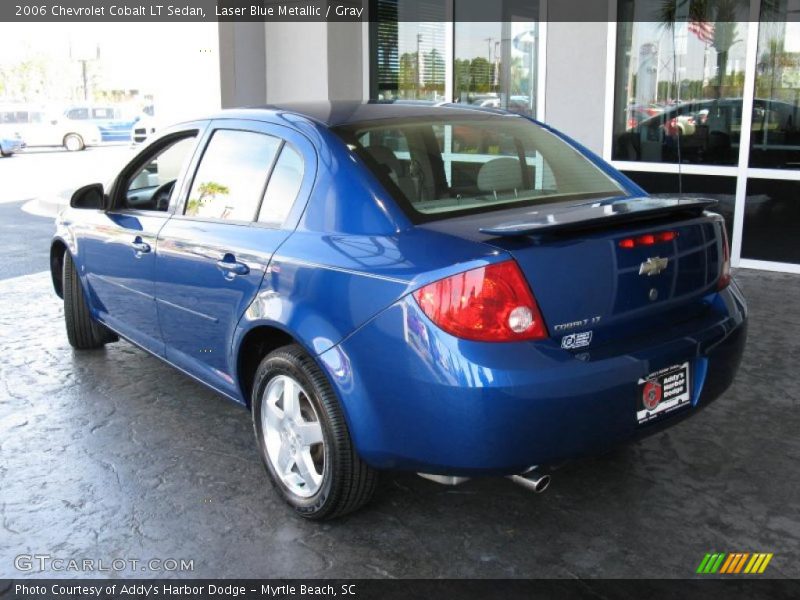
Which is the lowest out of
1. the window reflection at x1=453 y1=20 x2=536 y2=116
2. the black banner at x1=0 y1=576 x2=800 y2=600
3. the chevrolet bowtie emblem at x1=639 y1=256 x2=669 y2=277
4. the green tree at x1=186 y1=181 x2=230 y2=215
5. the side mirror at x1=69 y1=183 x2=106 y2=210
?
the black banner at x1=0 y1=576 x2=800 y2=600

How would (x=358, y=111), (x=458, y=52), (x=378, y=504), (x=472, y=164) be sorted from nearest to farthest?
(x=378, y=504), (x=472, y=164), (x=358, y=111), (x=458, y=52)

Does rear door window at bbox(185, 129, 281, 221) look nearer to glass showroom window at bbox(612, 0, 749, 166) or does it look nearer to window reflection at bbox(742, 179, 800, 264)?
glass showroom window at bbox(612, 0, 749, 166)

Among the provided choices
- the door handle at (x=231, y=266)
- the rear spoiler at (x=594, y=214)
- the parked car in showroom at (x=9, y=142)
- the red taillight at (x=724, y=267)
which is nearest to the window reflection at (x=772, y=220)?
the red taillight at (x=724, y=267)

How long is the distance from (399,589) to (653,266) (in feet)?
4.62

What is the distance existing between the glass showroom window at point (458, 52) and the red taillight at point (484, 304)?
6565mm

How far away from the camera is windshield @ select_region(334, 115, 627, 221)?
10.5 ft

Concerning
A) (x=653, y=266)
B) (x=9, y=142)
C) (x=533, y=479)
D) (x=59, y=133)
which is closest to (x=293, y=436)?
(x=533, y=479)

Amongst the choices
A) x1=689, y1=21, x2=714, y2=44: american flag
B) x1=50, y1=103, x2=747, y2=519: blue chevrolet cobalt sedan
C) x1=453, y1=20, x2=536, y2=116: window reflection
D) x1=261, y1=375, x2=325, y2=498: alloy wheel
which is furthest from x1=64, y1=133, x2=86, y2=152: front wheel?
x1=261, y1=375, x2=325, y2=498: alloy wheel

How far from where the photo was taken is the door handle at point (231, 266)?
11.2 ft

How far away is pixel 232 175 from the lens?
3768 mm

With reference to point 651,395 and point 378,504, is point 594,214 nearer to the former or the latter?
point 651,395

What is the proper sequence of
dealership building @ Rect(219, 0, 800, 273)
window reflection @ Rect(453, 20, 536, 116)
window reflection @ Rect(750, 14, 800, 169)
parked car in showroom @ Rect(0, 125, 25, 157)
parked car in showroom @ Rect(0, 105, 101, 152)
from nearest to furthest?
window reflection @ Rect(750, 14, 800, 169)
dealership building @ Rect(219, 0, 800, 273)
window reflection @ Rect(453, 20, 536, 116)
parked car in showroom @ Rect(0, 125, 25, 157)
parked car in showroom @ Rect(0, 105, 101, 152)

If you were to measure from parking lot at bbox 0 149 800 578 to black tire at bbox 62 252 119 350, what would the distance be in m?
0.74

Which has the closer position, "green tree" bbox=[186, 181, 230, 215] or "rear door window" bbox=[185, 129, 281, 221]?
"rear door window" bbox=[185, 129, 281, 221]
